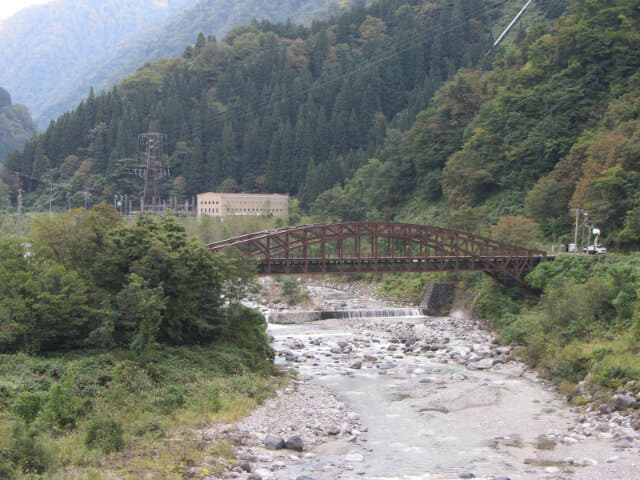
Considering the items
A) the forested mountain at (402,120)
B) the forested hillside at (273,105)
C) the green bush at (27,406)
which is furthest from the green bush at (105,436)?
the forested hillside at (273,105)

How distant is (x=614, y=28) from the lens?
209ft

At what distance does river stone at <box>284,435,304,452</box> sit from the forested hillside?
8419 cm

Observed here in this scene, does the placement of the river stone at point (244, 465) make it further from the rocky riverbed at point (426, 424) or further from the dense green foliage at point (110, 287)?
the dense green foliage at point (110, 287)

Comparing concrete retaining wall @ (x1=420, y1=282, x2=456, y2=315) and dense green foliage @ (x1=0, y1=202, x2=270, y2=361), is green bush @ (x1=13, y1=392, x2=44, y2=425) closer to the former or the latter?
dense green foliage @ (x1=0, y1=202, x2=270, y2=361)

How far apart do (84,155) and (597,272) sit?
340 feet

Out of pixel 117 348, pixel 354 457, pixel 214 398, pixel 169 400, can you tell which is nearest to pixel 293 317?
pixel 117 348

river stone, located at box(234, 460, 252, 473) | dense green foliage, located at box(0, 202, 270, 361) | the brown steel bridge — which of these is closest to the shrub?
dense green foliage, located at box(0, 202, 270, 361)

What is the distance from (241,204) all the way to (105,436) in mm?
80647

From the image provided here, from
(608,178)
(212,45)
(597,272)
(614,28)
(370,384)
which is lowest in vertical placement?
(370,384)

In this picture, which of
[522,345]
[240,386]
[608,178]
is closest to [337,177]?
[608,178]

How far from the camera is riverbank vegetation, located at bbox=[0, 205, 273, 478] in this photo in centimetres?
1800

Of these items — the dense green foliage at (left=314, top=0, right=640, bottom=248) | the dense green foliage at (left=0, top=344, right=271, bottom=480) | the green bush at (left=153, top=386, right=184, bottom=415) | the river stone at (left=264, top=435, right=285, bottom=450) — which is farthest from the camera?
the dense green foliage at (left=314, top=0, right=640, bottom=248)

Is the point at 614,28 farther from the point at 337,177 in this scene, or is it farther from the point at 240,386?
the point at 240,386

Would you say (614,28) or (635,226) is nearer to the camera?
(635,226)
